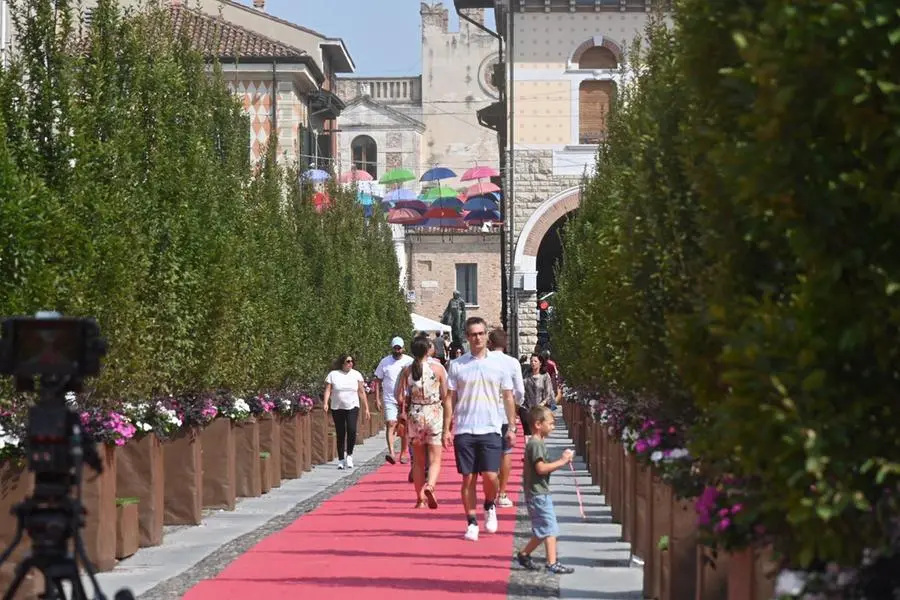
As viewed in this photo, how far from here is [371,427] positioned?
45625 mm

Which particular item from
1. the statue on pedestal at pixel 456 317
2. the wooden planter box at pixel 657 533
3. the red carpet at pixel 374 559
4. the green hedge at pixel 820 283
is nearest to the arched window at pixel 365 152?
the statue on pedestal at pixel 456 317

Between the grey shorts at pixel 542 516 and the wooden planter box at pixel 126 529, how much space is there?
144 inches

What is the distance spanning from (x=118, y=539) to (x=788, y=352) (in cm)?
1083

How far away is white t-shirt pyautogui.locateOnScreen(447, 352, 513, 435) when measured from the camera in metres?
17.1

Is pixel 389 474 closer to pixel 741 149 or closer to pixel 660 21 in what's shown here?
pixel 660 21

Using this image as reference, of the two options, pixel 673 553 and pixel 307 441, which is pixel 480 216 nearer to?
pixel 307 441

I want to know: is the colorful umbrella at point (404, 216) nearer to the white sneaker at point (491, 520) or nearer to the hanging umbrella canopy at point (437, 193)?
the hanging umbrella canopy at point (437, 193)

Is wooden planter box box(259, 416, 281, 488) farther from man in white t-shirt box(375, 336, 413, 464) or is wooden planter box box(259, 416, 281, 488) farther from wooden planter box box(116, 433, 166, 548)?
wooden planter box box(116, 433, 166, 548)

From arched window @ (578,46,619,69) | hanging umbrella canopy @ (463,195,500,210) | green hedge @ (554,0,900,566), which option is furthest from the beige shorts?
hanging umbrella canopy @ (463,195,500,210)

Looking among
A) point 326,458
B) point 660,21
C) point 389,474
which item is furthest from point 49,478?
point 326,458

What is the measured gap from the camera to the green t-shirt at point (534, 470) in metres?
14.5

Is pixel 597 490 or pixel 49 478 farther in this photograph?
pixel 597 490

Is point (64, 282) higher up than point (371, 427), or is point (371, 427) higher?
point (64, 282)

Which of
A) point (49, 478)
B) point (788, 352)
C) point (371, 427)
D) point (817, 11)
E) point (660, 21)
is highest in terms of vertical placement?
point (660, 21)
